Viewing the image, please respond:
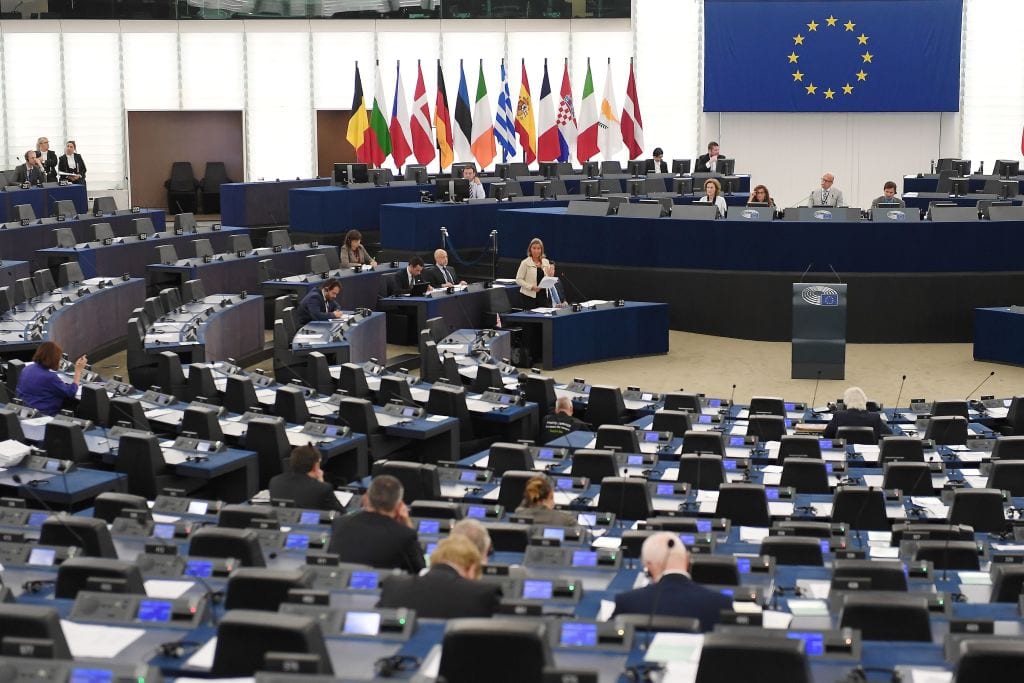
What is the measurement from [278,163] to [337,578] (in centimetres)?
2709

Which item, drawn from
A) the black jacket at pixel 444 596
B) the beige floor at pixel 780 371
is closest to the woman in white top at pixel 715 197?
the beige floor at pixel 780 371

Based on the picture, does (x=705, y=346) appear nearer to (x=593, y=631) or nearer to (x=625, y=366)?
(x=625, y=366)

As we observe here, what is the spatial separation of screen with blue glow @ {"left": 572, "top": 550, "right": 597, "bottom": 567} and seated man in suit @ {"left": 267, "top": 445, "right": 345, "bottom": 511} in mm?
2262

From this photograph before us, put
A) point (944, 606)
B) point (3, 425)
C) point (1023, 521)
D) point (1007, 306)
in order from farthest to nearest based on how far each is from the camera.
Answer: point (1007, 306) < point (3, 425) < point (1023, 521) < point (944, 606)

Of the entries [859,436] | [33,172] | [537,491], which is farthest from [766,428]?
[33,172]

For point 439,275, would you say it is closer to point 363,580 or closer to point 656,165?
point 656,165

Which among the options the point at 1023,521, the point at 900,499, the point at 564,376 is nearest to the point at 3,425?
the point at 900,499

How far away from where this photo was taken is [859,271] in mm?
19219

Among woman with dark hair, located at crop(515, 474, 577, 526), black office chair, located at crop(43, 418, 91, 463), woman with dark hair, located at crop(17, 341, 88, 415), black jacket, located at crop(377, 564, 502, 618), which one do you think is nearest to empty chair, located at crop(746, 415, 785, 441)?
woman with dark hair, located at crop(515, 474, 577, 526)

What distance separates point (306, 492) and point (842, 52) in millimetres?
24560

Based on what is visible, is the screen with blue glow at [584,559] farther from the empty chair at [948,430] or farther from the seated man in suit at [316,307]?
the seated man in suit at [316,307]

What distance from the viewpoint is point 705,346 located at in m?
19.2

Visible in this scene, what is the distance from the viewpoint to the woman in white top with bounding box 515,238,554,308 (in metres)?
18.1

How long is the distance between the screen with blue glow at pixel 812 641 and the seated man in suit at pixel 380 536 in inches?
87.2
